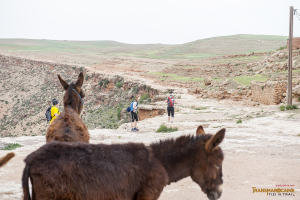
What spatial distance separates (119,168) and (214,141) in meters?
1.16

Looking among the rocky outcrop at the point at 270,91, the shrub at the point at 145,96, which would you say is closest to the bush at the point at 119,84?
the shrub at the point at 145,96

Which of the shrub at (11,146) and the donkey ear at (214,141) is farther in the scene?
Result: the shrub at (11,146)

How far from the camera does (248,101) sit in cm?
2689

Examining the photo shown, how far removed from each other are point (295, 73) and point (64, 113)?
85.6 feet

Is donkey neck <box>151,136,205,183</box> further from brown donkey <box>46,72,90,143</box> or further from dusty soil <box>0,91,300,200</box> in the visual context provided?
dusty soil <box>0,91,300,200</box>

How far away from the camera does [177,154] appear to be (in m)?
3.41

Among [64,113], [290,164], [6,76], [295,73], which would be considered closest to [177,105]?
[295,73]

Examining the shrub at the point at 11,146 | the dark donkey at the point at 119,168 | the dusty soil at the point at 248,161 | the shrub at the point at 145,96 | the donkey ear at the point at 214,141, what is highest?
the donkey ear at the point at 214,141

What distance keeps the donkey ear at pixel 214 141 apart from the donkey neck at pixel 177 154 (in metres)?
0.15

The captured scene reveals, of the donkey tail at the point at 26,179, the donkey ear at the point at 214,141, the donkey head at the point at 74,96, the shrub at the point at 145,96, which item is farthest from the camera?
the shrub at the point at 145,96

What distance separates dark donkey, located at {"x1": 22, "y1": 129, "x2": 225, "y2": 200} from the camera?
285 centimetres

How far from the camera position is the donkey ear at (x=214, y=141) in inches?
127

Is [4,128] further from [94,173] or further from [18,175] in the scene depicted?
[94,173]

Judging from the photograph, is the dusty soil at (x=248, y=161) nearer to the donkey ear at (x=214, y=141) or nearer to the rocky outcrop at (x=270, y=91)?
the donkey ear at (x=214, y=141)
